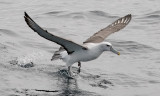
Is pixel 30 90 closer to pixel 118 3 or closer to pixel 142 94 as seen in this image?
pixel 142 94

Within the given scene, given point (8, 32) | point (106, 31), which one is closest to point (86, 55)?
point (106, 31)

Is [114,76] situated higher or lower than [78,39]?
lower

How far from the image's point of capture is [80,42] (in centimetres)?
1441

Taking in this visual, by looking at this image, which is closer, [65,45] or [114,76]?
[65,45]

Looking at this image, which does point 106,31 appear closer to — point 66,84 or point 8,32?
point 66,84

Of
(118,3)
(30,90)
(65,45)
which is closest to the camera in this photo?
(30,90)

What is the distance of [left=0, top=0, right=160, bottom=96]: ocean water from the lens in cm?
1041

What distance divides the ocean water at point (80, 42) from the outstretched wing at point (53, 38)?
0.85 m

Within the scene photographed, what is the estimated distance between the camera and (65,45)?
10.7m

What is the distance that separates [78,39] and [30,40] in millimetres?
1657

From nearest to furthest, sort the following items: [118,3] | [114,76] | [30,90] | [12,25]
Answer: [30,90], [114,76], [12,25], [118,3]

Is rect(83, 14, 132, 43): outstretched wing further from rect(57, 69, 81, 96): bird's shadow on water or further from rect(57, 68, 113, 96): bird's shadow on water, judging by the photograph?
rect(57, 69, 81, 96): bird's shadow on water

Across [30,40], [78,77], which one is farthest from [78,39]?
[78,77]

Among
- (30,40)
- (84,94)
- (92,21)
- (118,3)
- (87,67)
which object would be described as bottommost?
(84,94)
